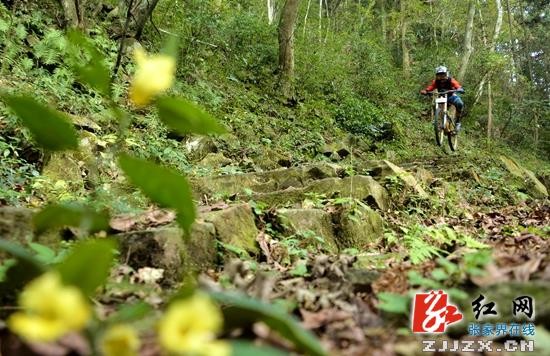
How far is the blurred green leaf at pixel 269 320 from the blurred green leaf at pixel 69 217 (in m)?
0.38

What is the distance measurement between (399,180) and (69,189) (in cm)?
397

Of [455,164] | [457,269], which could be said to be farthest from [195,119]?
[455,164]

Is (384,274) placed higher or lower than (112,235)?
lower

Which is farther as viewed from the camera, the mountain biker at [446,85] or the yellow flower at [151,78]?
the mountain biker at [446,85]

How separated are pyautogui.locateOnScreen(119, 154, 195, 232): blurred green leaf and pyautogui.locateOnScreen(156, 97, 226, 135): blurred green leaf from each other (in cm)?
13

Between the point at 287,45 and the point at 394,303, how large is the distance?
13.0 meters

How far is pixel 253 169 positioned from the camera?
25.2 ft

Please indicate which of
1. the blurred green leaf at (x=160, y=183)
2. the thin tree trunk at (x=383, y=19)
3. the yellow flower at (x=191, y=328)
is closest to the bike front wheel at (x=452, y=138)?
the blurred green leaf at (x=160, y=183)

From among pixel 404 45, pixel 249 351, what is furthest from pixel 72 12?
pixel 404 45

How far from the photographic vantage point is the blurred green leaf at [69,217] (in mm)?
1335

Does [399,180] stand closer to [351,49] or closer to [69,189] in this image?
[69,189]

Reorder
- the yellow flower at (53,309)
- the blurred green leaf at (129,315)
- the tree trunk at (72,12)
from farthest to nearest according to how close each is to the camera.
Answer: the tree trunk at (72,12) → the blurred green leaf at (129,315) → the yellow flower at (53,309)

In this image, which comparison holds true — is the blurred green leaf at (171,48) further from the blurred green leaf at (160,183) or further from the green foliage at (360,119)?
the green foliage at (360,119)

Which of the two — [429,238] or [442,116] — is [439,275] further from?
[442,116]
